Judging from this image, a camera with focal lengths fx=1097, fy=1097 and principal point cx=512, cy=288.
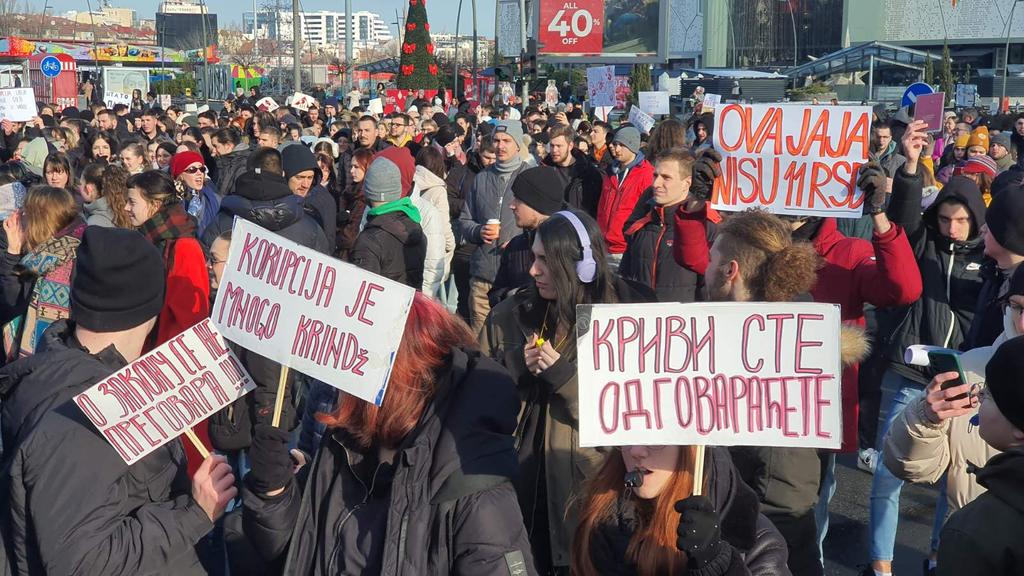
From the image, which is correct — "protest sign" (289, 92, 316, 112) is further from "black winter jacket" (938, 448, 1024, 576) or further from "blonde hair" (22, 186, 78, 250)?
"black winter jacket" (938, 448, 1024, 576)

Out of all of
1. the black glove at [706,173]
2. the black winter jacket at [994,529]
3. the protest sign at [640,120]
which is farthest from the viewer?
the protest sign at [640,120]

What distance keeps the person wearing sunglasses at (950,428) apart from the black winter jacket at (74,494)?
1872 millimetres

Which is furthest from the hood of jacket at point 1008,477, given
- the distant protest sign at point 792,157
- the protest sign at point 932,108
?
the protest sign at point 932,108

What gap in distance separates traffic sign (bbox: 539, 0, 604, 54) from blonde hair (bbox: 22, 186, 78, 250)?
157 ft

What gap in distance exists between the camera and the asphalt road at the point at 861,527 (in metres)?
5.19

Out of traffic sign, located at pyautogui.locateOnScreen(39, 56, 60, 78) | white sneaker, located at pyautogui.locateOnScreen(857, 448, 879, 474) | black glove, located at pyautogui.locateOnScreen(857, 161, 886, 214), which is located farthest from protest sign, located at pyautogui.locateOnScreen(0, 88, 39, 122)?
black glove, located at pyautogui.locateOnScreen(857, 161, 886, 214)

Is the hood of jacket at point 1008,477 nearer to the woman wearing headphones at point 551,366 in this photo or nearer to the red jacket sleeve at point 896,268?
the woman wearing headphones at point 551,366

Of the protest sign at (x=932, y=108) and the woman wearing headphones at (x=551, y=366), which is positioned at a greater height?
the protest sign at (x=932, y=108)

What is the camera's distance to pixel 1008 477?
2.18 metres

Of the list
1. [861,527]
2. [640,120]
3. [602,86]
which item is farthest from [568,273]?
[602,86]

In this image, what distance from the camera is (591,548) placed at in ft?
8.70

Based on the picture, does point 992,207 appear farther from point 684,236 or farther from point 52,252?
point 52,252

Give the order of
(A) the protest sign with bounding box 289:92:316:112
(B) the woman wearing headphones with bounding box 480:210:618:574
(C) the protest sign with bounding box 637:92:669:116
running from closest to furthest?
(B) the woman wearing headphones with bounding box 480:210:618:574 → (C) the protest sign with bounding box 637:92:669:116 → (A) the protest sign with bounding box 289:92:316:112

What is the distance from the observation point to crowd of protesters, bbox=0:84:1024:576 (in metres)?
2.56
